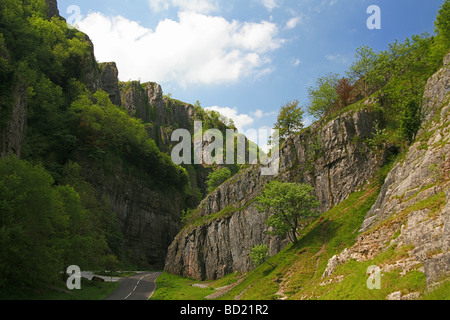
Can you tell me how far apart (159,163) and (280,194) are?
59991mm

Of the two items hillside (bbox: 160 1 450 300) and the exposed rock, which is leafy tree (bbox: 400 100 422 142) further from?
the exposed rock

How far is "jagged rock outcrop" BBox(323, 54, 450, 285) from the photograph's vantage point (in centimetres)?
1387

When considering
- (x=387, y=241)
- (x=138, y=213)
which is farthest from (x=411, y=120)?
(x=138, y=213)

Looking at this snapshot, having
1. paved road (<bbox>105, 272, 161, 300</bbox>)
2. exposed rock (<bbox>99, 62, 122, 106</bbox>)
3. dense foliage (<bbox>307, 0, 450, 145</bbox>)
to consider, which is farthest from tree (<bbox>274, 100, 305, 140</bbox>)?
exposed rock (<bbox>99, 62, 122, 106</bbox>)

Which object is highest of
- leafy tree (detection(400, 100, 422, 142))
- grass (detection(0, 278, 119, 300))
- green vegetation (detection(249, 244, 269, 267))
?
leafy tree (detection(400, 100, 422, 142))

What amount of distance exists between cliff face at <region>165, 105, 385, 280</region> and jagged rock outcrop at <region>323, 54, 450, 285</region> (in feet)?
30.4

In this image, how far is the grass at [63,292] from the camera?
23016 millimetres

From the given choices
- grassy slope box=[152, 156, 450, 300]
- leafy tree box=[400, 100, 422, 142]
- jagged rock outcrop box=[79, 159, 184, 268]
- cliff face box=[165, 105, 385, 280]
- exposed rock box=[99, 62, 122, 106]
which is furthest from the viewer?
exposed rock box=[99, 62, 122, 106]

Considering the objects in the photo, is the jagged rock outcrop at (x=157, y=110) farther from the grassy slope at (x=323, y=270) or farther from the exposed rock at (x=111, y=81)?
the grassy slope at (x=323, y=270)

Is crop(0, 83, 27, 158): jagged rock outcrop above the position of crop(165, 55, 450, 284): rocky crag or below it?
above

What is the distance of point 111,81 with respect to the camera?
113 meters

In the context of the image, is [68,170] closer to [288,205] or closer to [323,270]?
[288,205]

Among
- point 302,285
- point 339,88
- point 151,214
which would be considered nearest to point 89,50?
point 151,214

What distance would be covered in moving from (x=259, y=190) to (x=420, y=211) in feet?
113
